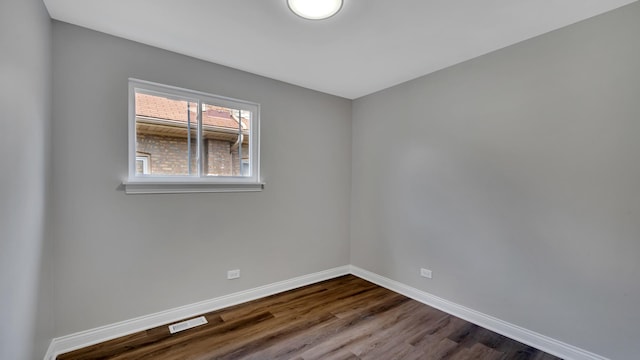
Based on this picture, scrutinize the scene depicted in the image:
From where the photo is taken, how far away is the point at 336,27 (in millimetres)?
2000

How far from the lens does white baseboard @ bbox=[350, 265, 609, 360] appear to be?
6.36 ft

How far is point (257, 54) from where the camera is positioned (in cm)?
242

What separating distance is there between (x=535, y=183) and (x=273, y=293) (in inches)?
107

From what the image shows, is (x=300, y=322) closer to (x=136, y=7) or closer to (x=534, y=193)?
(x=534, y=193)

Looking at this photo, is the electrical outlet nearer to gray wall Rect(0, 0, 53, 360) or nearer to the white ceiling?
gray wall Rect(0, 0, 53, 360)

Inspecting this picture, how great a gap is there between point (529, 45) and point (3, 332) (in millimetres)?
3719

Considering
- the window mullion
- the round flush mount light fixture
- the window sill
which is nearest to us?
the round flush mount light fixture

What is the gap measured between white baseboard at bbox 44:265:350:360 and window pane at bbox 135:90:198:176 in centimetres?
125

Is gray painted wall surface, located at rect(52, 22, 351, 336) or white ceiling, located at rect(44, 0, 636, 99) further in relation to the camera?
gray painted wall surface, located at rect(52, 22, 351, 336)

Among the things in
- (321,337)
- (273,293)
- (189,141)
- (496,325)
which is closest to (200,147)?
(189,141)

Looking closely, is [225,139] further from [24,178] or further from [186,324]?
[186,324]

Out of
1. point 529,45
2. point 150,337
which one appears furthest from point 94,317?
point 529,45

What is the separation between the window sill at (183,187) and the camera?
7.22 ft

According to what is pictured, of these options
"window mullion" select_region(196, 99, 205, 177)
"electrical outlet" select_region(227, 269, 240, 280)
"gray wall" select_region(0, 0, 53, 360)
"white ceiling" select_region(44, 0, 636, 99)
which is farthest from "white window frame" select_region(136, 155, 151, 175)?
"electrical outlet" select_region(227, 269, 240, 280)
